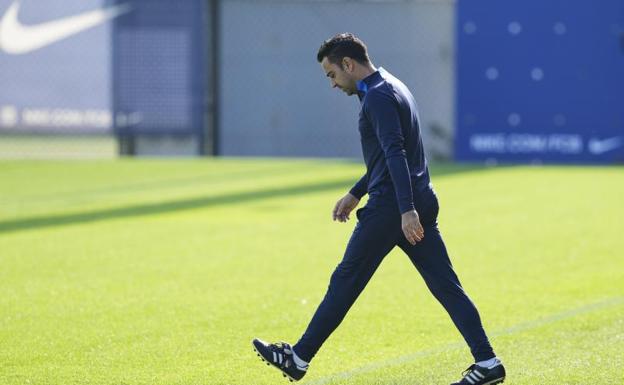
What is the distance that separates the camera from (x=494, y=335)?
789cm

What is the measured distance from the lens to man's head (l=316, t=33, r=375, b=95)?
252 inches

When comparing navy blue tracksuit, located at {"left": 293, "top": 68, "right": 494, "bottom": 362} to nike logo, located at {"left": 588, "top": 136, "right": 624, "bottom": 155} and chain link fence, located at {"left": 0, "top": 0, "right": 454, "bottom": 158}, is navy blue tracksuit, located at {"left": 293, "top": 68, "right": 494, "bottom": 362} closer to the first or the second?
chain link fence, located at {"left": 0, "top": 0, "right": 454, "bottom": 158}

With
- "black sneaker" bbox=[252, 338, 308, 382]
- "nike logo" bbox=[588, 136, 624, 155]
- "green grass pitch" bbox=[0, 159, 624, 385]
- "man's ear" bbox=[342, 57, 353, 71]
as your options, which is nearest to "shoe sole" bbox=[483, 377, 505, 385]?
"green grass pitch" bbox=[0, 159, 624, 385]

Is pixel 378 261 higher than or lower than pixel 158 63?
higher

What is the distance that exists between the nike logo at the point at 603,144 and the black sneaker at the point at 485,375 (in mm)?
16006

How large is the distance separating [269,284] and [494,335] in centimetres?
252

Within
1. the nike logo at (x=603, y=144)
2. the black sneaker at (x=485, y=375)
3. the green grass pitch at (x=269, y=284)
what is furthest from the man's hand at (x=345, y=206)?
the nike logo at (x=603, y=144)

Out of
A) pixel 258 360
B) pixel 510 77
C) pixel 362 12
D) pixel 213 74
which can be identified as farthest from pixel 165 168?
pixel 258 360

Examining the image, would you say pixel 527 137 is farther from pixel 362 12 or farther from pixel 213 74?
pixel 213 74

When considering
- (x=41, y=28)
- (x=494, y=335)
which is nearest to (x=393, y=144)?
(x=494, y=335)

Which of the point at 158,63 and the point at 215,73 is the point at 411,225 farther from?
the point at 215,73

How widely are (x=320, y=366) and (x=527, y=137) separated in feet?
50.3

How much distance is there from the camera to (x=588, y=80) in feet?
71.2

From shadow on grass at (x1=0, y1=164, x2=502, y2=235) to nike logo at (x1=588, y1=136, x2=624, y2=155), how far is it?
10.5 feet
